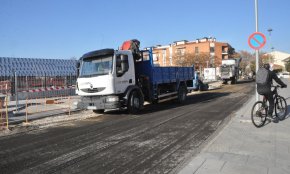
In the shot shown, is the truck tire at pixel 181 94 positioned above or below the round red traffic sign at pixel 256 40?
below

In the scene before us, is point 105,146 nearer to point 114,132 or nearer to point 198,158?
point 114,132

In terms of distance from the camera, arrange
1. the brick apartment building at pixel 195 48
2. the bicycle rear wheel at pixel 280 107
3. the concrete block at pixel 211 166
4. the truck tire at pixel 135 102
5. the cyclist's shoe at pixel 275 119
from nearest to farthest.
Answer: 1. the concrete block at pixel 211 166
2. the cyclist's shoe at pixel 275 119
3. the bicycle rear wheel at pixel 280 107
4. the truck tire at pixel 135 102
5. the brick apartment building at pixel 195 48

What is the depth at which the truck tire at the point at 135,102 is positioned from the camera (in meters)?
13.5

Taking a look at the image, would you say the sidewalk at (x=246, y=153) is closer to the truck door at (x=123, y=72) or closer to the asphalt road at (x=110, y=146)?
the asphalt road at (x=110, y=146)

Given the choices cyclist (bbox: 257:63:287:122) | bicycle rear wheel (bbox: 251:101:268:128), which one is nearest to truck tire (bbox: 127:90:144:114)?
bicycle rear wheel (bbox: 251:101:268:128)

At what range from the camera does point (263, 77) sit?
9281 mm

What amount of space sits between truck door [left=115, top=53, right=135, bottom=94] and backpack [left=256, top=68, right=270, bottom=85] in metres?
5.78

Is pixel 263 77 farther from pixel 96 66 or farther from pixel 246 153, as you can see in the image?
pixel 96 66

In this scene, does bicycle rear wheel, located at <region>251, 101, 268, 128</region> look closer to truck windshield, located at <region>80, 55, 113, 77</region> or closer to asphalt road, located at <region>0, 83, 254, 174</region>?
asphalt road, located at <region>0, 83, 254, 174</region>

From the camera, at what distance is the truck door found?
514 inches

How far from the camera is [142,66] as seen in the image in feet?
50.4

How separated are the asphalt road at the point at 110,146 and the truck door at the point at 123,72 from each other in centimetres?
213

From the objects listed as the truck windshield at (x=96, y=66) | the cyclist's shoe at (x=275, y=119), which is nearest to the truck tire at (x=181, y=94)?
the truck windshield at (x=96, y=66)

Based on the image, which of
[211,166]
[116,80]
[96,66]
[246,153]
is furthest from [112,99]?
[211,166]
